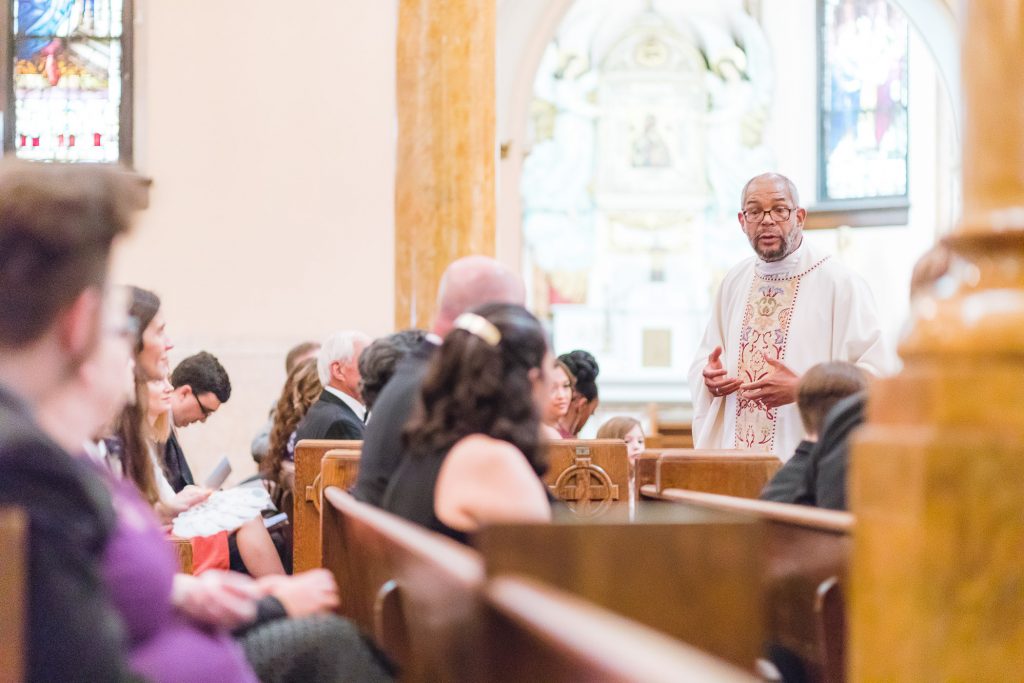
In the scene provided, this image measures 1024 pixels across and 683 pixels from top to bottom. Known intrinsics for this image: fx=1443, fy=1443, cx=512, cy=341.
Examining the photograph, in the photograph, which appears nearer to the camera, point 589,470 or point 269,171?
point 589,470

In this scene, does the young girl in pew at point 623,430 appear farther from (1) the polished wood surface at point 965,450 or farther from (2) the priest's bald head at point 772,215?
(1) the polished wood surface at point 965,450

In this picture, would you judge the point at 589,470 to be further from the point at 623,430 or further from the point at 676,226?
the point at 676,226

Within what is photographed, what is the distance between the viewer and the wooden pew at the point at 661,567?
1.79m

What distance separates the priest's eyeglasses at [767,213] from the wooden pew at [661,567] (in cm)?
408

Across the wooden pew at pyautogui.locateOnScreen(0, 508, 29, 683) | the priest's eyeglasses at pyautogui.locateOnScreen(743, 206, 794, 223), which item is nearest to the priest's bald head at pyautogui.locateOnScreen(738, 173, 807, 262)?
the priest's eyeglasses at pyautogui.locateOnScreen(743, 206, 794, 223)

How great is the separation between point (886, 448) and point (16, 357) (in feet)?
3.59

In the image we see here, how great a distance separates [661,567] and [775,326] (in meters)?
4.42

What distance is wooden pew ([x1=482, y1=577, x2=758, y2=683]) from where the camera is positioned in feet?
3.90

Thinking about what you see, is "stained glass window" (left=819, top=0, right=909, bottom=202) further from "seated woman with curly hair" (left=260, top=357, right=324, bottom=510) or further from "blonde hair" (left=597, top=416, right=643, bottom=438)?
"seated woman with curly hair" (left=260, top=357, right=324, bottom=510)

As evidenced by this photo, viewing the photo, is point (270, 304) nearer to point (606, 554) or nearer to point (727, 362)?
point (727, 362)

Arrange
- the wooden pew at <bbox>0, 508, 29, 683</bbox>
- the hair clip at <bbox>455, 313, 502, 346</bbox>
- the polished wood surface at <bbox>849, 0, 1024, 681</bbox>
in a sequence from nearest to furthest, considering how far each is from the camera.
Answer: the polished wood surface at <bbox>849, 0, 1024, 681</bbox> < the wooden pew at <bbox>0, 508, 29, 683</bbox> < the hair clip at <bbox>455, 313, 502, 346</bbox>

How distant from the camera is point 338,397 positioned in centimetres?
596

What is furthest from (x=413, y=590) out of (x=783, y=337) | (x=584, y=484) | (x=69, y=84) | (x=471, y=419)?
(x=69, y=84)

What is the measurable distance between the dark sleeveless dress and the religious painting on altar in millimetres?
16207
